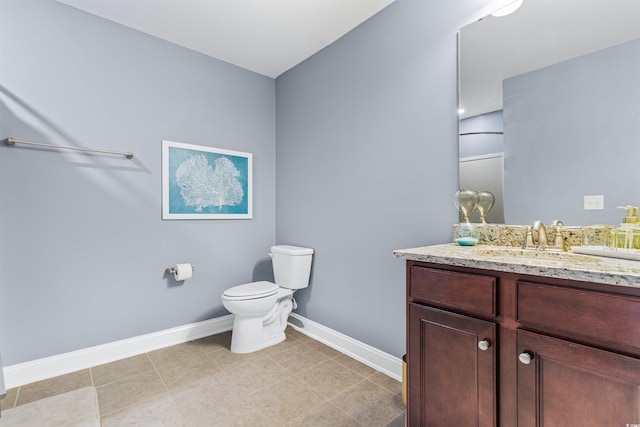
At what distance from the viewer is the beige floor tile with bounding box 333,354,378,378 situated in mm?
2010

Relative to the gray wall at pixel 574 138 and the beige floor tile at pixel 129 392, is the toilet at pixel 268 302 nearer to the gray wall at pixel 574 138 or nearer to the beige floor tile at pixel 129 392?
the beige floor tile at pixel 129 392

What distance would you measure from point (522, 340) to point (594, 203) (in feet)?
2.42

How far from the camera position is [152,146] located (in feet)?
7.82

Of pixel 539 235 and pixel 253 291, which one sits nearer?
pixel 539 235

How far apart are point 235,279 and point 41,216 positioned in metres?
1.45

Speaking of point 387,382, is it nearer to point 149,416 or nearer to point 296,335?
point 296,335

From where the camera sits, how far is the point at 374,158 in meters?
2.12

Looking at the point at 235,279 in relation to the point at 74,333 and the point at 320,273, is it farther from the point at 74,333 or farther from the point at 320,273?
the point at 74,333

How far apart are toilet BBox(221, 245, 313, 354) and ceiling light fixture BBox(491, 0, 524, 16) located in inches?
77.8

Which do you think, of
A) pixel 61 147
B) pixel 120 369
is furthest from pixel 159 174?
pixel 120 369

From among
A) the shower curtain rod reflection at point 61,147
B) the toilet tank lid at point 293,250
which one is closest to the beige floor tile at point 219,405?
the toilet tank lid at point 293,250

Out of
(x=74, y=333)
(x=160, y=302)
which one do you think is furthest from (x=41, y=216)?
(x=160, y=302)

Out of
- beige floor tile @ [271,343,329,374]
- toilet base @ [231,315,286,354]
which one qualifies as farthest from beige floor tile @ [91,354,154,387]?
beige floor tile @ [271,343,329,374]

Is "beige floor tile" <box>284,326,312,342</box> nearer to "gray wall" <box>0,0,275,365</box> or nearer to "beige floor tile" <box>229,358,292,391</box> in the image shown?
"beige floor tile" <box>229,358,292,391</box>
